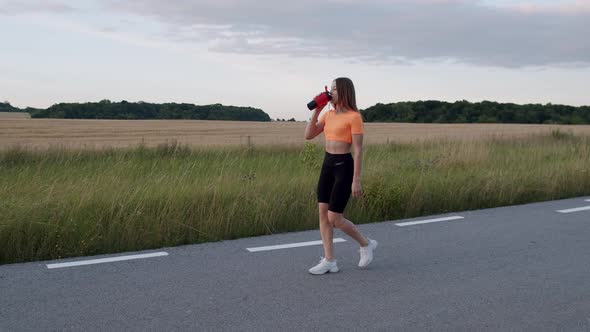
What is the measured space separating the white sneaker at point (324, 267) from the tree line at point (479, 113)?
196 ft

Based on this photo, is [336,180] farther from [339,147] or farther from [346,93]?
[346,93]

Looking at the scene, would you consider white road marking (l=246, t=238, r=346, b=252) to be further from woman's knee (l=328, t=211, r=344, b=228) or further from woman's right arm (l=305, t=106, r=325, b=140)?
woman's right arm (l=305, t=106, r=325, b=140)

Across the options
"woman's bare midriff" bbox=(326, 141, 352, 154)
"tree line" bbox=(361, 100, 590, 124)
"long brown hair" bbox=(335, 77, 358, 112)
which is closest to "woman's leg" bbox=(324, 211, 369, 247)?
"woman's bare midriff" bbox=(326, 141, 352, 154)

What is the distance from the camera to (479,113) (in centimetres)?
6619

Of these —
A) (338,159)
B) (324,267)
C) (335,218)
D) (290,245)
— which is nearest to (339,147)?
(338,159)

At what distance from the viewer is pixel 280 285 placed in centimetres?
560

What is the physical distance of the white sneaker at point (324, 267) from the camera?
600cm

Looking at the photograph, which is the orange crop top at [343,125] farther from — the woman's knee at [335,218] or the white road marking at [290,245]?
the white road marking at [290,245]

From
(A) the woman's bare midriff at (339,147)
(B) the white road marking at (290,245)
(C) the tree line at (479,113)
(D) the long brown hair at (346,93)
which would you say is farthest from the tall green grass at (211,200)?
(C) the tree line at (479,113)

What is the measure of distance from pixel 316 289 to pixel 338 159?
1.15 meters

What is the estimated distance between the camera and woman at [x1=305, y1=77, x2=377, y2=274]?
586 cm

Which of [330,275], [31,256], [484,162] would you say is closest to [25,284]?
[31,256]

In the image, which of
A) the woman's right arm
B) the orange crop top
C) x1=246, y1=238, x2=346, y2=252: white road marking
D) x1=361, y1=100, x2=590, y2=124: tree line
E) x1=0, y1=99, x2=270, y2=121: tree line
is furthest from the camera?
x1=361, y1=100, x2=590, y2=124: tree line

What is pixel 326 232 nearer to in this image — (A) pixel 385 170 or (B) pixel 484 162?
(A) pixel 385 170
